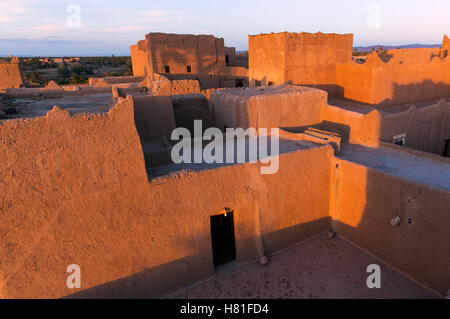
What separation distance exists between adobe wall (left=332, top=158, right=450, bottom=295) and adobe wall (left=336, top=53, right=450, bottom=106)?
6881 millimetres

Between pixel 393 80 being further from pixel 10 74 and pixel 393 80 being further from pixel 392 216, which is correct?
pixel 10 74

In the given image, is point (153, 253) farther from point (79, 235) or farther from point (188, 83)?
point (188, 83)

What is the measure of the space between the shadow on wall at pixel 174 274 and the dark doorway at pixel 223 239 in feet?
1.48

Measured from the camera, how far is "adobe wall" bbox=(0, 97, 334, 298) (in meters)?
4.60

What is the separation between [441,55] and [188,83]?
1586 centimetres

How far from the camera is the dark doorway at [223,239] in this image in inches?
276

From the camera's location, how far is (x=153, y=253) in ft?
18.8

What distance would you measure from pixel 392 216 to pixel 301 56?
8743mm

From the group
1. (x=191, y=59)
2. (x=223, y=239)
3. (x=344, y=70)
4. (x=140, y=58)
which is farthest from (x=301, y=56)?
(x=140, y=58)

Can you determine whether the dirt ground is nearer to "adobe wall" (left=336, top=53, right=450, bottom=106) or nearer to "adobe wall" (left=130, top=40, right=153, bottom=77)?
"adobe wall" (left=336, top=53, right=450, bottom=106)

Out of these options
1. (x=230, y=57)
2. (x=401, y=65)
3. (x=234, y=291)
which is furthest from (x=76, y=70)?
(x=234, y=291)

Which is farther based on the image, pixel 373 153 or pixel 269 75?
pixel 269 75

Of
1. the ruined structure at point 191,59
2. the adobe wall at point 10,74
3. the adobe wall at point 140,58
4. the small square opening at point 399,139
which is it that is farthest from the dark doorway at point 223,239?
the adobe wall at point 140,58

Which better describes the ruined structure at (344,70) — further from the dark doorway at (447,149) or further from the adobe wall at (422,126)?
the dark doorway at (447,149)
